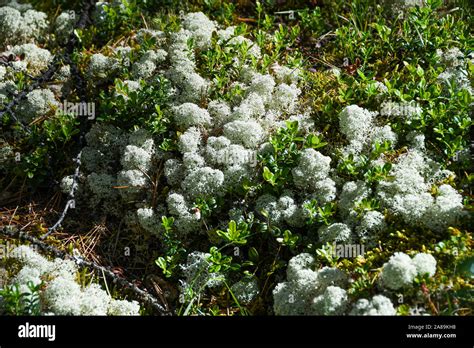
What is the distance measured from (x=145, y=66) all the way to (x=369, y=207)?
245 cm

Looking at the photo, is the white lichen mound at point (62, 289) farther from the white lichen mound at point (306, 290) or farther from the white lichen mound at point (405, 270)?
the white lichen mound at point (405, 270)

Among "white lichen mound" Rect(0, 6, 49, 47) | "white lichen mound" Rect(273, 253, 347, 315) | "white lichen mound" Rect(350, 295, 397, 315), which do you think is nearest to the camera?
"white lichen mound" Rect(350, 295, 397, 315)

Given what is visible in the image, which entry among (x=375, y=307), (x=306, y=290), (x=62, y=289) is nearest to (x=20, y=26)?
(x=62, y=289)

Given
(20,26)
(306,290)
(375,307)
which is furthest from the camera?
(20,26)

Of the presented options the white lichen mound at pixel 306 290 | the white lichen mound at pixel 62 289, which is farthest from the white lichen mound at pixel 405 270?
the white lichen mound at pixel 62 289

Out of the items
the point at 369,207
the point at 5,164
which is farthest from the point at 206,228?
the point at 5,164

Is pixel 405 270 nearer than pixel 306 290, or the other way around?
pixel 405 270

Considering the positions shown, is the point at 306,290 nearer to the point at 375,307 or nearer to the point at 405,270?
the point at 375,307

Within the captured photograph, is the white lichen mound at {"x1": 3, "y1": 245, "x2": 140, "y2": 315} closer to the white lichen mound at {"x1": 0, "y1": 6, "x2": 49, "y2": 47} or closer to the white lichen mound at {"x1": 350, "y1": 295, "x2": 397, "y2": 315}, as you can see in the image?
the white lichen mound at {"x1": 350, "y1": 295, "x2": 397, "y2": 315}

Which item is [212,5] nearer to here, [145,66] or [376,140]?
[145,66]

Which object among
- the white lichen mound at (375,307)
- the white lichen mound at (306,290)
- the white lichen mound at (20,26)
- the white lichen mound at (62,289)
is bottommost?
the white lichen mound at (62,289)

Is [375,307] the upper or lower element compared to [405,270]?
lower

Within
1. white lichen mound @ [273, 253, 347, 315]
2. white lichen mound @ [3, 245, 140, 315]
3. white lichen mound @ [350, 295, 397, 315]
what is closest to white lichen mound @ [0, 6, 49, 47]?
white lichen mound @ [3, 245, 140, 315]
